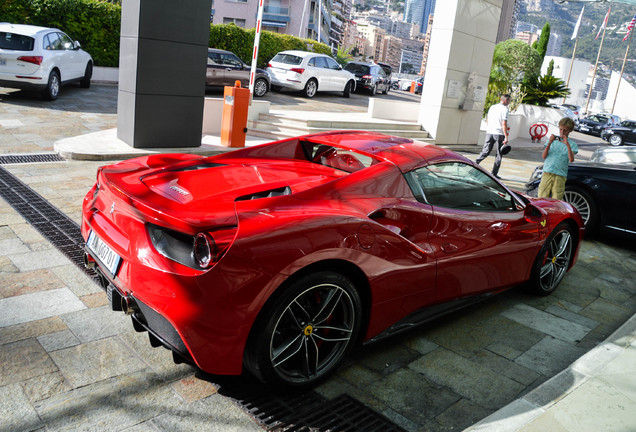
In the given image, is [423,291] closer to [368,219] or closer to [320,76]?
[368,219]

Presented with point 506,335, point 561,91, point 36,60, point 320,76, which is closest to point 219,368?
point 506,335

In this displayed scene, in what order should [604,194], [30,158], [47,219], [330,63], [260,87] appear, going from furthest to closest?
[330,63] < [260,87] < [30,158] < [604,194] < [47,219]

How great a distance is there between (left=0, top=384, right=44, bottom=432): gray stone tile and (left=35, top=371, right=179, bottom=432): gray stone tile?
0.14 ft

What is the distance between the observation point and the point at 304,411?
3.01m

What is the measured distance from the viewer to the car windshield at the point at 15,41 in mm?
13133

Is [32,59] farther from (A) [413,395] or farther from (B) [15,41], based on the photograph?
(A) [413,395]

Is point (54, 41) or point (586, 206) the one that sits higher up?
point (54, 41)

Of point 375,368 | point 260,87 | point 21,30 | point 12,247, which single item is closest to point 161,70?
point 12,247

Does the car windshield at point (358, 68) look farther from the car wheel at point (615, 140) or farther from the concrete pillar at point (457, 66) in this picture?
the car wheel at point (615, 140)

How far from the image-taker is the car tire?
44.5 feet

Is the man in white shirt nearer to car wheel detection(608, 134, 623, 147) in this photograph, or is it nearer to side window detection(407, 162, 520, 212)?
side window detection(407, 162, 520, 212)

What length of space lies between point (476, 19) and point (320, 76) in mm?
7698

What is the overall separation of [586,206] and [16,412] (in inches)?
285

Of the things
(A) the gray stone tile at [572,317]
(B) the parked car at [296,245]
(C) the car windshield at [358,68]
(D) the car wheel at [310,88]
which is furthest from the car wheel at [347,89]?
(B) the parked car at [296,245]
